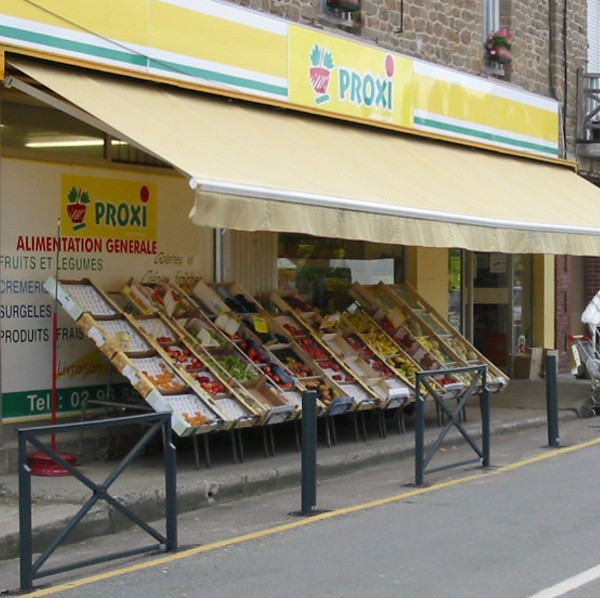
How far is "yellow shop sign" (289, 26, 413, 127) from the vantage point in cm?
1395

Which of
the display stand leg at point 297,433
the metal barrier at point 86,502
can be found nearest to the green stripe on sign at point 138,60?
the display stand leg at point 297,433

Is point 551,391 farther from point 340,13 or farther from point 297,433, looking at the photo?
point 340,13

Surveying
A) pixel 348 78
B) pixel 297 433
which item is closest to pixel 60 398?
pixel 297 433

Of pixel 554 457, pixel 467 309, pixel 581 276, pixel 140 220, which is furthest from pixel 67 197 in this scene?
pixel 581 276

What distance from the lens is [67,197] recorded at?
11.4 metres

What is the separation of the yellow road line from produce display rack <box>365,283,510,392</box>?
6.52ft

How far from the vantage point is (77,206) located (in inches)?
453

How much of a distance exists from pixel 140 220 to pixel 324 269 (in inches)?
142

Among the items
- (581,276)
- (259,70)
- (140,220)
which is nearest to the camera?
(140,220)

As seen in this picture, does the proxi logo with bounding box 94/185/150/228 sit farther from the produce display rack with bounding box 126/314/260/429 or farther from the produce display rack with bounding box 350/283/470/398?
the produce display rack with bounding box 350/283/470/398

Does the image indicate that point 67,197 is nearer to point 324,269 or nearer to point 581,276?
point 324,269

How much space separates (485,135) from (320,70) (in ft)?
13.4

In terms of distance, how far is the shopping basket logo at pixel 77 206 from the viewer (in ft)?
37.6

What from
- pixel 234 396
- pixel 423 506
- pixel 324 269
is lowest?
pixel 423 506
